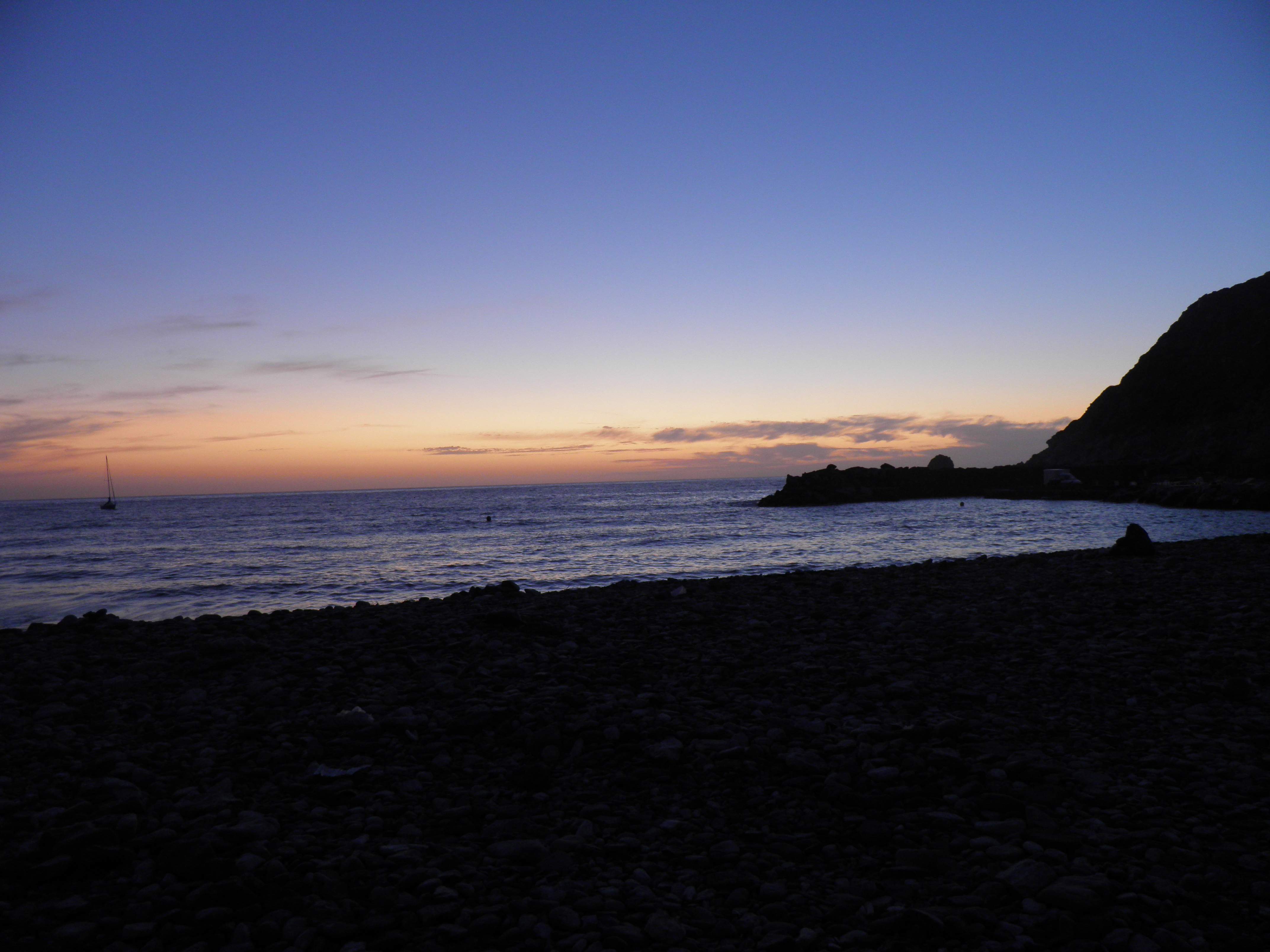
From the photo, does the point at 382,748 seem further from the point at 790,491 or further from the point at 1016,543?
the point at 790,491

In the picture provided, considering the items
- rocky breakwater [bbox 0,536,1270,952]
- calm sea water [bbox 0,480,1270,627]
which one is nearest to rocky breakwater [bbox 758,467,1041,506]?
calm sea water [bbox 0,480,1270,627]

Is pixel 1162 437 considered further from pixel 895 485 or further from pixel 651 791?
pixel 651 791

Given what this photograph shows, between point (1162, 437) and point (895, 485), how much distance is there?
4512 cm

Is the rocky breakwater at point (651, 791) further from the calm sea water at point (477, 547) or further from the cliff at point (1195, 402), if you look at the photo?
the cliff at point (1195, 402)

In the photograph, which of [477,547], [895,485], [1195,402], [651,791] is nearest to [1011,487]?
[895,485]

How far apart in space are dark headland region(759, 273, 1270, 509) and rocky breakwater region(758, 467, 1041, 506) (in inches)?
7.3

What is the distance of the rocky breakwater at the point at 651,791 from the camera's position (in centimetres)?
336

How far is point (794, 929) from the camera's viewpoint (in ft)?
10.6

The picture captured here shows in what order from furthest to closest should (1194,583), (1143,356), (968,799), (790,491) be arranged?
1. (1143,356)
2. (790,491)
3. (1194,583)
4. (968,799)

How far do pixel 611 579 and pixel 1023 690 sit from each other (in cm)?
1631

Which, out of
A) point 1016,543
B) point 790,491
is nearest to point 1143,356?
point 790,491

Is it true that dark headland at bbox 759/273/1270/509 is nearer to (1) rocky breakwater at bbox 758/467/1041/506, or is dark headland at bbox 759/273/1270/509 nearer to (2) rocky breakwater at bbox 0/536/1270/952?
(1) rocky breakwater at bbox 758/467/1041/506

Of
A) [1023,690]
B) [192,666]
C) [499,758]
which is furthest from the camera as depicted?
[192,666]

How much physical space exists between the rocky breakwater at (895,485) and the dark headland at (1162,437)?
0.18 m
